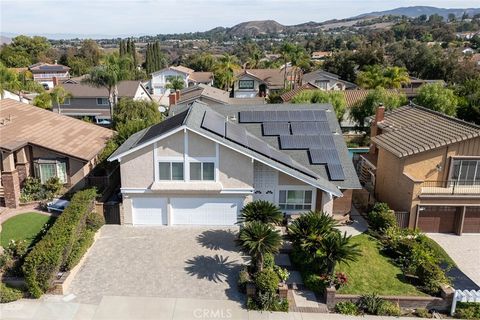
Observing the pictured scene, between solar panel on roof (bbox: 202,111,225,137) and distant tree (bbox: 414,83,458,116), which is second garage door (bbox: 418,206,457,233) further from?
distant tree (bbox: 414,83,458,116)

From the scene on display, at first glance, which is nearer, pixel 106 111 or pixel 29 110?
pixel 29 110

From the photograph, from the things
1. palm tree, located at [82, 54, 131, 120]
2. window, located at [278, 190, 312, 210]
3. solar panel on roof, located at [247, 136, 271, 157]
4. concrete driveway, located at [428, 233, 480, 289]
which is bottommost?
concrete driveway, located at [428, 233, 480, 289]

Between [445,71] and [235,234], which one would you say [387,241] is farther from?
[445,71]

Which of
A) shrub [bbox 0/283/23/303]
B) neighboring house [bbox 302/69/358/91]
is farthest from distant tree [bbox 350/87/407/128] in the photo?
shrub [bbox 0/283/23/303]

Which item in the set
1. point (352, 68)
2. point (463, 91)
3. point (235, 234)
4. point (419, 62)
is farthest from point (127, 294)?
point (419, 62)

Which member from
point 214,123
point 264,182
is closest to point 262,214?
point 264,182

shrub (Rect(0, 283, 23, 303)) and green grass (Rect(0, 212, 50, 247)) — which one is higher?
green grass (Rect(0, 212, 50, 247))

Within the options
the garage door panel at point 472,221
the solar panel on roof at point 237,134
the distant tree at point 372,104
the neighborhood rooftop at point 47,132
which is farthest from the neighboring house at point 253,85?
the garage door panel at point 472,221
